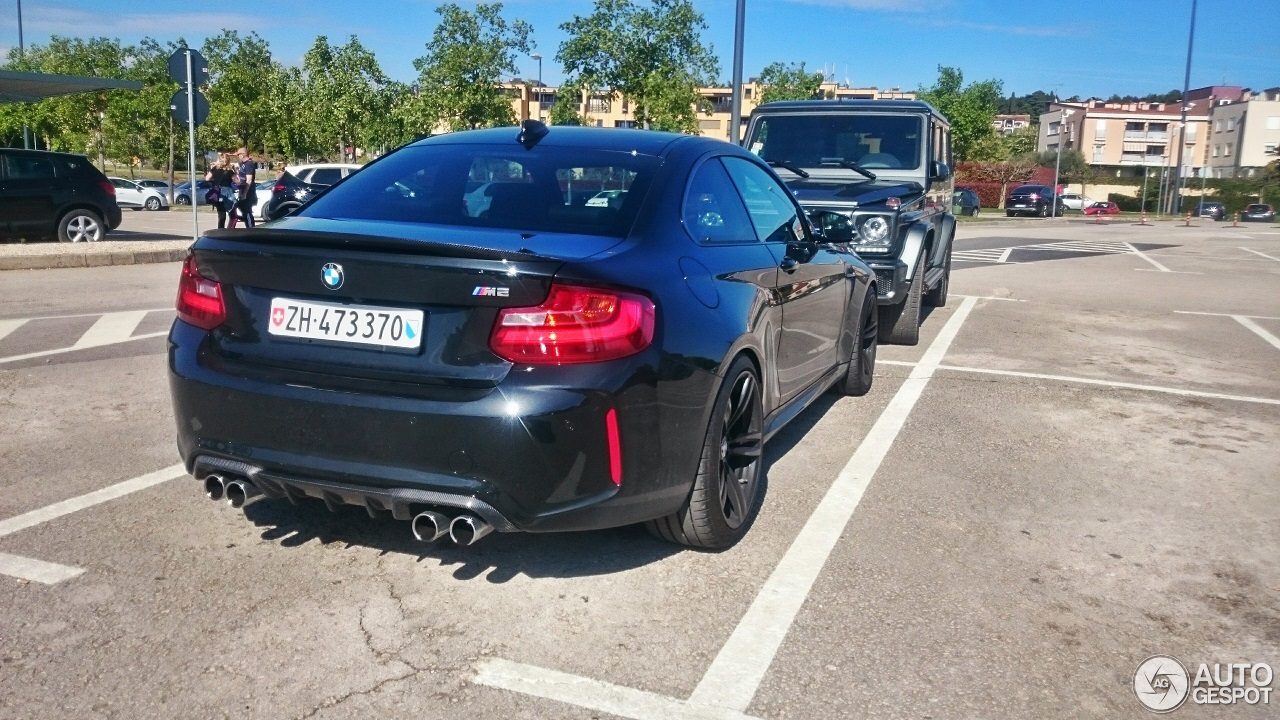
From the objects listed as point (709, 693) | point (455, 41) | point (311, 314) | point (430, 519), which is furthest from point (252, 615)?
point (455, 41)

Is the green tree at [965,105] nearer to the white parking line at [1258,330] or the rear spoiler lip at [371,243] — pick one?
the white parking line at [1258,330]

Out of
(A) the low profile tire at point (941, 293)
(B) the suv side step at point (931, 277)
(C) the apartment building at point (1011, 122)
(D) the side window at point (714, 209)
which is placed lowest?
(A) the low profile tire at point (941, 293)

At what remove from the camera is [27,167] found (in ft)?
53.4

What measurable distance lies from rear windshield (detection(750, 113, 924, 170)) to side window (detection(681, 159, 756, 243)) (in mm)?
5228

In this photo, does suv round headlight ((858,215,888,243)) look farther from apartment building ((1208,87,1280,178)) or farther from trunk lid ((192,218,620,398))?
apartment building ((1208,87,1280,178))

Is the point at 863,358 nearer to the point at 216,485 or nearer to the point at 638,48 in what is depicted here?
the point at 216,485

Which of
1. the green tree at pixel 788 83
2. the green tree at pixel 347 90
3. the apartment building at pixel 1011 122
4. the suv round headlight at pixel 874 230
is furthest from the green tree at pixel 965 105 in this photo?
the apartment building at pixel 1011 122

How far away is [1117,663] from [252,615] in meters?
2.59

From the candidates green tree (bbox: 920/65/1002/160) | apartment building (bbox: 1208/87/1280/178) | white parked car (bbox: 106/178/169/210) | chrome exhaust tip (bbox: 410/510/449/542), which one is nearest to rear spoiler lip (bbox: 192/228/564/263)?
chrome exhaust tip (bbox: 410/510/449/542)

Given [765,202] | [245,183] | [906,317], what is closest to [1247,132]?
[245,183]

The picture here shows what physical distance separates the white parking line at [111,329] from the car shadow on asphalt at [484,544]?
4.68 m

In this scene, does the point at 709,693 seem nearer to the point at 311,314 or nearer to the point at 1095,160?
the point at 311,314

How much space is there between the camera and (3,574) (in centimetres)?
358

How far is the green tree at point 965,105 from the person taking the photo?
64.6m
